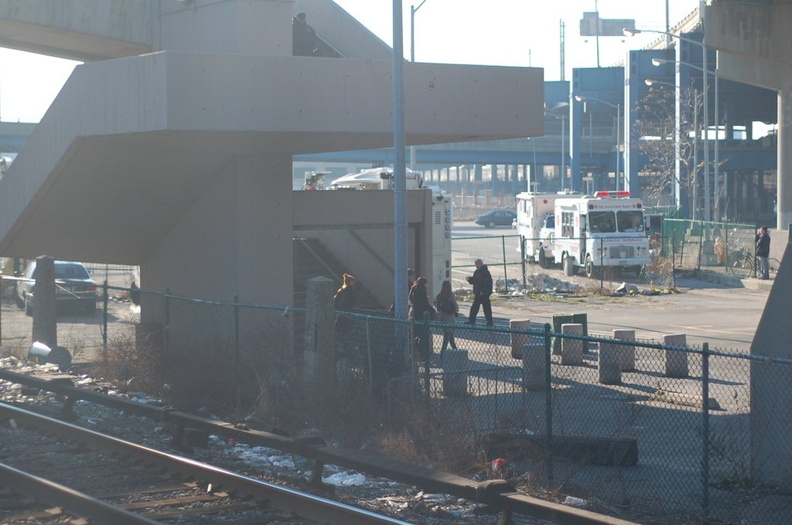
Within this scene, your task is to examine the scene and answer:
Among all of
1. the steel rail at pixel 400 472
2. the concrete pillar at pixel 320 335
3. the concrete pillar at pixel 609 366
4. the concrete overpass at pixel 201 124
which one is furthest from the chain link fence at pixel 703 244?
the steel rail at pixel 400 472

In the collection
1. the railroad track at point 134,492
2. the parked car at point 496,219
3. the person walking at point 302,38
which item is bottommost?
the railroad track at point 134,492

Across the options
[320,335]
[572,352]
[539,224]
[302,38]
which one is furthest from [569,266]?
[320,335]

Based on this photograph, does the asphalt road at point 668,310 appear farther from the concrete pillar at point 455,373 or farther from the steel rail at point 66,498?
the steel rail at point 66,498

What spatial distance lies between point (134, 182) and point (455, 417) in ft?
31.9

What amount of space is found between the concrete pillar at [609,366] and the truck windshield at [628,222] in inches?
841

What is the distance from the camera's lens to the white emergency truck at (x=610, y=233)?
37.4 meters

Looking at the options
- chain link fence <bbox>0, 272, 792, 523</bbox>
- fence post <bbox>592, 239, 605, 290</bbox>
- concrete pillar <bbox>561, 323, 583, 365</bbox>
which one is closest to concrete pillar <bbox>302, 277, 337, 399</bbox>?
chain link fence <bbox>0, 272, 792, 523</bbox>

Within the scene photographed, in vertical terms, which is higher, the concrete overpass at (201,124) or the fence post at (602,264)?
the concrete overpass at (201,124)

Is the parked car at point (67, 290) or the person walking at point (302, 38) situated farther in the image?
the parked car at point (67, 290)

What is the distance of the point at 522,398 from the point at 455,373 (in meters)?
0.97

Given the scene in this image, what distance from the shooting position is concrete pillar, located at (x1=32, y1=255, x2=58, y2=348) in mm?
19719

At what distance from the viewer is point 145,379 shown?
1642 centimetres

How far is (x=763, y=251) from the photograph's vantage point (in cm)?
3459

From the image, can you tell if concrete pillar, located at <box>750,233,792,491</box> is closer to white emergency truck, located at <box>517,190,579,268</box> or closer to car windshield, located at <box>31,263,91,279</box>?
car windshield, located at <box>31,263,91,279</box>
